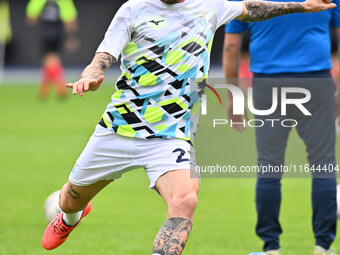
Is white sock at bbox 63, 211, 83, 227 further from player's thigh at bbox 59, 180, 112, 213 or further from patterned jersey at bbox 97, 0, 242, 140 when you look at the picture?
patterned jersey at bbox 97, 0, 242, 140

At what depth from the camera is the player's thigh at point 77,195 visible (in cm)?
568

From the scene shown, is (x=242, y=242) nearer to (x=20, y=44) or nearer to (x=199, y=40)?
(x=199, y=40)

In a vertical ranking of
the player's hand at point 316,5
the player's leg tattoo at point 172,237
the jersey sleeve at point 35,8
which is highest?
the player's hand at point 316,5

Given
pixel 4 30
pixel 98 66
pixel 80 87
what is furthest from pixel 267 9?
pixel 4 30

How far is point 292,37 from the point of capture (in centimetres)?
622

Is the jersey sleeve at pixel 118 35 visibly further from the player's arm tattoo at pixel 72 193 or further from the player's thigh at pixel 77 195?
the player's arm tattoo at pixel 72 193

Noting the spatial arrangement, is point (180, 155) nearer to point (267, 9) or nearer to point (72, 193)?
point (72, 193)

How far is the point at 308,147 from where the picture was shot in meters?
6.34

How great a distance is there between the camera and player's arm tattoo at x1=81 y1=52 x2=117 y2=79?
483 cm

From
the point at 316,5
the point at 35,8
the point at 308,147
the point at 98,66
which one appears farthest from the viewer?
the point at 35,8

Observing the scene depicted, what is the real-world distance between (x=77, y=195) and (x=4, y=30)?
2725cm

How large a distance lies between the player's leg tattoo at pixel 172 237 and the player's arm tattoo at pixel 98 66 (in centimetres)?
100

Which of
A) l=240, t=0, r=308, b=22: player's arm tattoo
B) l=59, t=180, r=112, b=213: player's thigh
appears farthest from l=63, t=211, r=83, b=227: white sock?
l=240, t=0, r=308, b=22: player's arm tattoo
